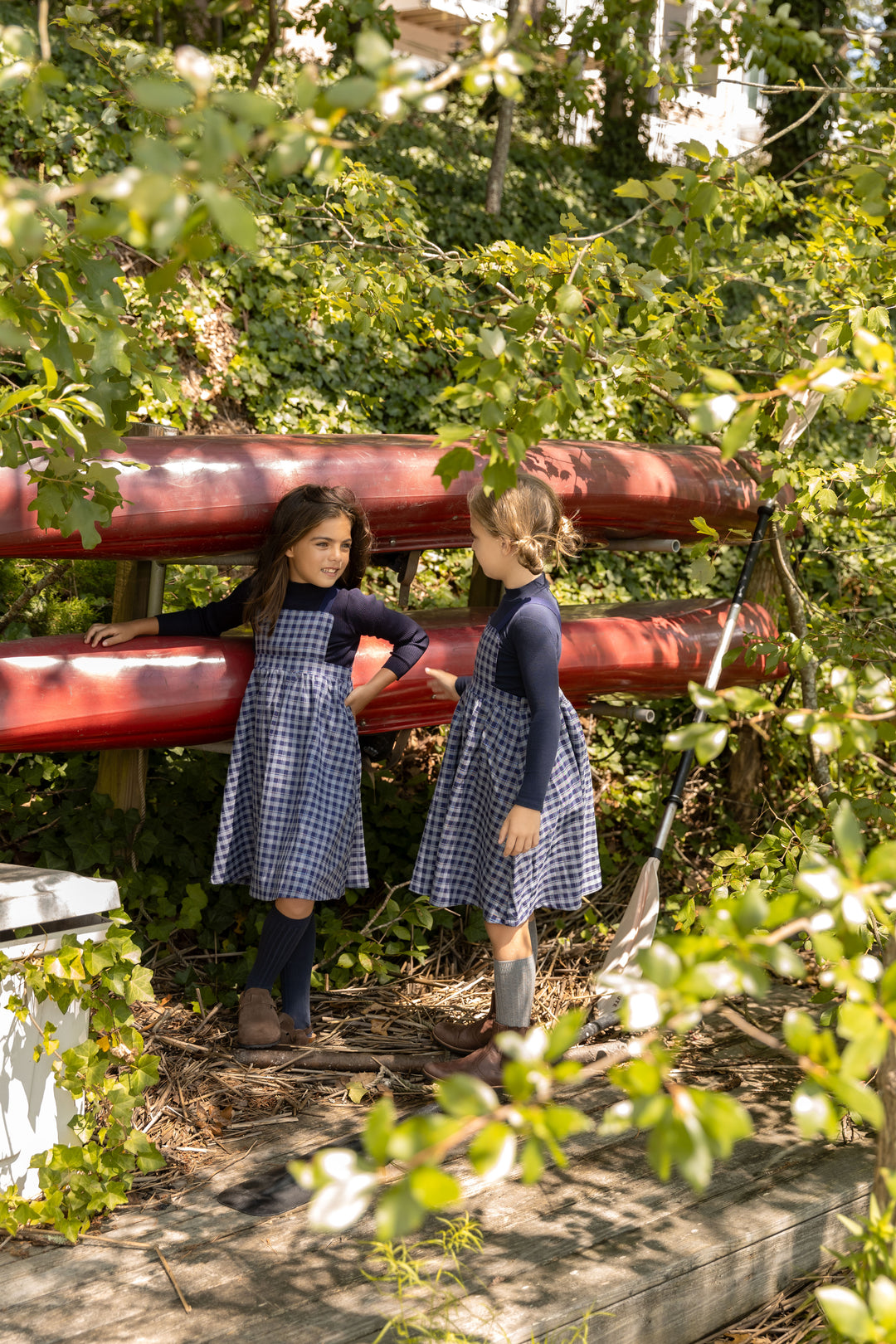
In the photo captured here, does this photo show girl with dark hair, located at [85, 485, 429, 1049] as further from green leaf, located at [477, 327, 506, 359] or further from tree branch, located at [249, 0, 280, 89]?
tree branch, located at [249, 0, 280, 89]

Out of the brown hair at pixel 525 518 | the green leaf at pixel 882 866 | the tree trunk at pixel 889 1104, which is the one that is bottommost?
the tree trunk at pixel 889 1104

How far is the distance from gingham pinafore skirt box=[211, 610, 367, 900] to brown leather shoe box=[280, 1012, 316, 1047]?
37 cm

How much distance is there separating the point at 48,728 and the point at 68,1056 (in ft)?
2.78

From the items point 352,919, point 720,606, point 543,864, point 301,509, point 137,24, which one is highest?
point 137,24

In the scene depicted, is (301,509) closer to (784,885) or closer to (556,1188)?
(784,885)

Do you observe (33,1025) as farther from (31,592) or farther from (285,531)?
(31,592)

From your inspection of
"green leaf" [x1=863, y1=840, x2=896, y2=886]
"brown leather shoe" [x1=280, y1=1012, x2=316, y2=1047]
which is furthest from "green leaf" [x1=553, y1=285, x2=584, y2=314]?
"brown leather shoe" [x1=280, y1=1012, x2=316, y2=1047]

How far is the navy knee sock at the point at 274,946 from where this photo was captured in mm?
2951

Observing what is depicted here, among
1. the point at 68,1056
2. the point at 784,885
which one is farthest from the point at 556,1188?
the point at 68,1056

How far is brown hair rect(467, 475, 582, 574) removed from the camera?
108 inches

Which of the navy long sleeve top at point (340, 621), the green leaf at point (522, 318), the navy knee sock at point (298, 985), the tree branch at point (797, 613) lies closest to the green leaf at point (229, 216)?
the green leaf at point (522, 318)

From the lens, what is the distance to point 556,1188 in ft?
7.69

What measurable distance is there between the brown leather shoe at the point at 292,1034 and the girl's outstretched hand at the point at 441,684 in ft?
3.16

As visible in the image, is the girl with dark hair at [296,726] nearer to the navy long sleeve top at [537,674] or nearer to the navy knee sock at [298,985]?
the navy knee sock at [298,985]
